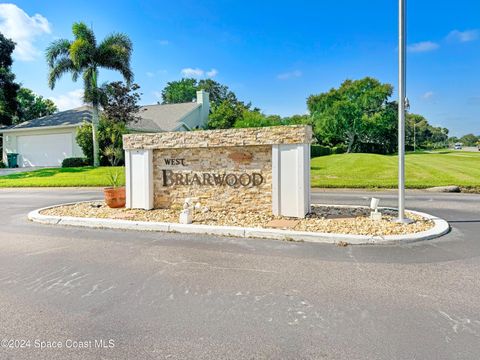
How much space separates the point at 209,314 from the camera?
350 cm

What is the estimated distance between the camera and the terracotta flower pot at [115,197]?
9539mm

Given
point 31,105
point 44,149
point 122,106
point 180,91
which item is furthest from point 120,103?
point 180,91

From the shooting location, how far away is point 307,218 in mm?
7770

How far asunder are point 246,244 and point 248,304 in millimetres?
2449

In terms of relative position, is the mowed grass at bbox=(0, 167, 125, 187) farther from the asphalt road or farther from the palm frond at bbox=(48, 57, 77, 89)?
the asphalt road

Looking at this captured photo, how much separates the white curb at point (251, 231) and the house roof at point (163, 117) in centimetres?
2145

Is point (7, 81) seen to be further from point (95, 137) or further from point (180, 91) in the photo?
point (180, 91)

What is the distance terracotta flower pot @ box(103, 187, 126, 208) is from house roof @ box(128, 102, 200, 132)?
19.9 metres

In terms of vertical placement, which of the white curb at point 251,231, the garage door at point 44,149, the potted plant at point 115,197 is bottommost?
the white curb at point 251,231

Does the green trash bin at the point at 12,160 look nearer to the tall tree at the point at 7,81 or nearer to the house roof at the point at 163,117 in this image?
the tall tree at the point at 7,81

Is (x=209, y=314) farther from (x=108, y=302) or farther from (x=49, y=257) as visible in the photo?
(x=49, y=257)

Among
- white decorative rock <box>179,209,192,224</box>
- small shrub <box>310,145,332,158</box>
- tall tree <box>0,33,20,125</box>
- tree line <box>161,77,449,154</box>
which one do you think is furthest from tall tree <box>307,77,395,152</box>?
white decorative rock <box>179,209,192,224</box>

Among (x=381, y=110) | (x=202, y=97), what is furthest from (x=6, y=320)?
(x=381, y=110)

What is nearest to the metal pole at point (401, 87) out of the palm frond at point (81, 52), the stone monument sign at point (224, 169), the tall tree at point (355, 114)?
the stone monument sign at point (224, 169)
